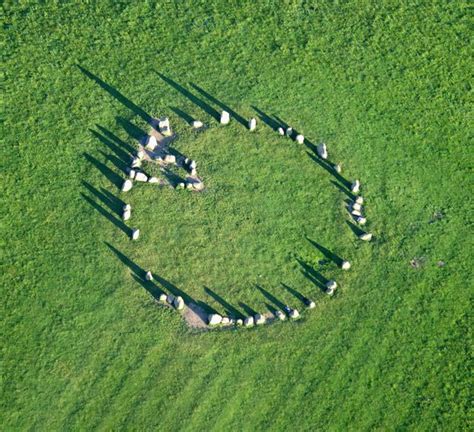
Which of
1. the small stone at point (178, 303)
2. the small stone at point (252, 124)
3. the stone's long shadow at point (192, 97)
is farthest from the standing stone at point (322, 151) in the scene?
the small stone at point (178, 303)

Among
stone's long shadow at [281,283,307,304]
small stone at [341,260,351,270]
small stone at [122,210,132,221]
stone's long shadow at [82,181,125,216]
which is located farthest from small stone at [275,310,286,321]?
stone's long shadow at [82,181,125,216]

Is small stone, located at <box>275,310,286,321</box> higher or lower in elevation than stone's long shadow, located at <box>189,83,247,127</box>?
lower

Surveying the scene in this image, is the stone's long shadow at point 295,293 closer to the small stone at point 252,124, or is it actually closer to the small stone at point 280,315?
the small stone at point 280,315

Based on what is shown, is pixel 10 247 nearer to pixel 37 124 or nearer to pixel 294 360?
pixel 37 124

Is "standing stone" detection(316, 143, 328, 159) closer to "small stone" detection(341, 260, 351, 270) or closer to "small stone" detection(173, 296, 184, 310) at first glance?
"small stone" detection(341, 260, 351, 270)

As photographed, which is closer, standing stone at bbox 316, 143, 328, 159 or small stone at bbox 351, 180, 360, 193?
small stone at bbox 351, 180, 360, 193
